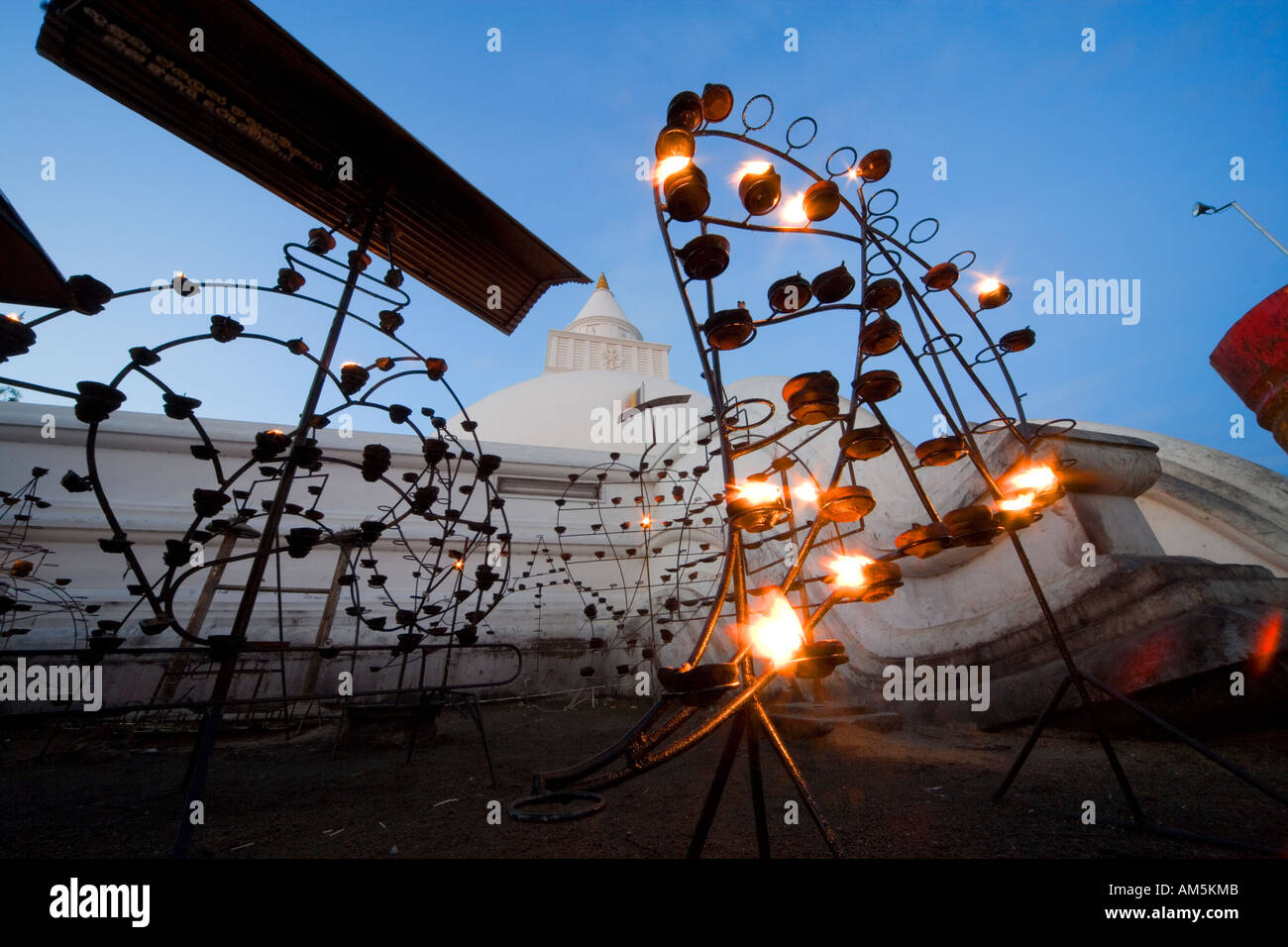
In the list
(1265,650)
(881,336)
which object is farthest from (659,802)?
(1265,650)

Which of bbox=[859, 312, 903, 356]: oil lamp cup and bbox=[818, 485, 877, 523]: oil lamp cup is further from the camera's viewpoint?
bbox=[859, 312, 903, 356]: oil lamp cup

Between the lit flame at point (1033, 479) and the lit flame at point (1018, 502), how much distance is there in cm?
3

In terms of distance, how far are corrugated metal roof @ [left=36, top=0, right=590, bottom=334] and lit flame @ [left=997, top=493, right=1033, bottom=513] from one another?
263 centimetres

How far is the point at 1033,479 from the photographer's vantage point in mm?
1969

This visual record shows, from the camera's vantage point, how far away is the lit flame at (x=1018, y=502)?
6.48 feet

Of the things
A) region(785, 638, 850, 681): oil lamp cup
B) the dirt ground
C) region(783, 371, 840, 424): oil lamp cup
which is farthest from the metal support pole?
region(783, 371, 840, 424): oil lamp cup

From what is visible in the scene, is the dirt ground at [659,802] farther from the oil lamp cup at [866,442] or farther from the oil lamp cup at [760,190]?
the oil lamp cup at [760,190]

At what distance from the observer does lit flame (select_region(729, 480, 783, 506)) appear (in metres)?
1.37

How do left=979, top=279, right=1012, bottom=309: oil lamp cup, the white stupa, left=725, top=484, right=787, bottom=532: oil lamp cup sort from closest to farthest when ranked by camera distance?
1. left=725, top=484, right=787, bottom=532: oil lamp cup
2. left=979, top=279, right=1012, bottom=309: oil lamp cup
3. the white stupa

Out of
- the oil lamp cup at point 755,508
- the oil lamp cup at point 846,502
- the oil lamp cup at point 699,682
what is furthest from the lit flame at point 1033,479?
the oil lamp cup at point 699,682

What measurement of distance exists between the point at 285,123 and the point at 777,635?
294 centimetres

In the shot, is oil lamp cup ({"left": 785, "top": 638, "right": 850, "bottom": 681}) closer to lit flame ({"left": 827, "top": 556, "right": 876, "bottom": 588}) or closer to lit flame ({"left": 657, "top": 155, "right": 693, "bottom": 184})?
lit flame ({"left": 827, "top": 556, "right": 876, "bottom": 588})

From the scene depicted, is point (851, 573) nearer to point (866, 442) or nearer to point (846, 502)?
point (846, 502)
